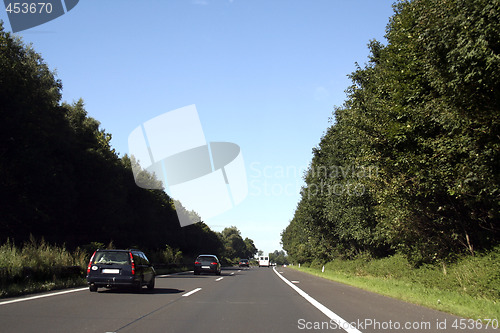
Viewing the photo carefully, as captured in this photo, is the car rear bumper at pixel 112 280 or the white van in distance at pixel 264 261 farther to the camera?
the white van in distance at pixel 264 261

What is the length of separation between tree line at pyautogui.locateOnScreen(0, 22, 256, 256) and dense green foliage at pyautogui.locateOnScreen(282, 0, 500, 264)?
24635mm

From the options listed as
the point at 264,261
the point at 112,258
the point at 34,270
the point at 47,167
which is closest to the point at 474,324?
the point at 112,258

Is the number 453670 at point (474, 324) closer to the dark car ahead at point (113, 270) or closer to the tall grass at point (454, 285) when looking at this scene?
the tall grass at point (454, 285)

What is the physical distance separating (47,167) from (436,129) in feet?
101

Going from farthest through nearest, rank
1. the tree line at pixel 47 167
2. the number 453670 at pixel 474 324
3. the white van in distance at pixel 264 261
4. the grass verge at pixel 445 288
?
1. the white van in distance at pixel 264 261
2. the tree line at pixel 47 167
3. the grass verge at pixel 445 288
4. the number 453670 at pixel 474 324

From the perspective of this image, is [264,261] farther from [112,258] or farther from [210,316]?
[210,316]

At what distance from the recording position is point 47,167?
117 ft

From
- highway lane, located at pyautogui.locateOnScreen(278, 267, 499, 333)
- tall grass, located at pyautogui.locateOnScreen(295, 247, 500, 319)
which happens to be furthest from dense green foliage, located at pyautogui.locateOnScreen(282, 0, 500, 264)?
highway lane, located at pyautogui.locateOnScreen(278, 267, 499, 333)

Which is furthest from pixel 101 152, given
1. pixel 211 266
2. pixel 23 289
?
pixel 23 289

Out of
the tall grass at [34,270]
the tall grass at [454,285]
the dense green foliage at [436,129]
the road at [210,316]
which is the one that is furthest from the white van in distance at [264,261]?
the road at [210,316]

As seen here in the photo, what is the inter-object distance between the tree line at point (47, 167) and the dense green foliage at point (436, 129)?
2464 cm

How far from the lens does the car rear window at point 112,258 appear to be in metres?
14.1

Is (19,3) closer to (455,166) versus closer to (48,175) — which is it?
(48,175)

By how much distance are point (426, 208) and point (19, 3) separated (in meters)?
27.9
